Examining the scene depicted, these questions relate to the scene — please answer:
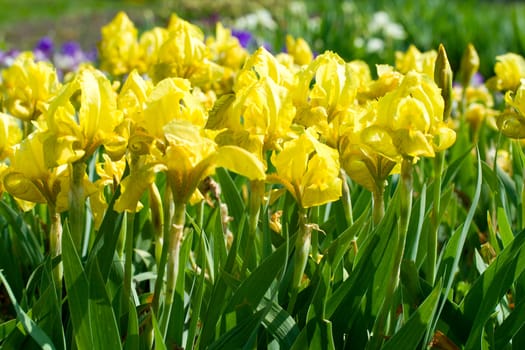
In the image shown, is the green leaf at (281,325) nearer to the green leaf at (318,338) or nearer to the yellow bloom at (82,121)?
the green leaf at (318,338)

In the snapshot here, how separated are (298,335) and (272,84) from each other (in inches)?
18.5

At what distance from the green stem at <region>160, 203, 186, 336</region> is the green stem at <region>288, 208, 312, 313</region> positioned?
0.76 ft

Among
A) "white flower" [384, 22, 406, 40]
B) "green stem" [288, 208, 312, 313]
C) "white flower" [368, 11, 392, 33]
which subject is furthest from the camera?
"white flower" [368, 11, 392, 33]

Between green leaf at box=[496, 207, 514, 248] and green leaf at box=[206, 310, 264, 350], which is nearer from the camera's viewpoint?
green leaf at box=[206, 310, 264, 350]

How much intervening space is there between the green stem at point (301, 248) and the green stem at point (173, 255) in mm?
232

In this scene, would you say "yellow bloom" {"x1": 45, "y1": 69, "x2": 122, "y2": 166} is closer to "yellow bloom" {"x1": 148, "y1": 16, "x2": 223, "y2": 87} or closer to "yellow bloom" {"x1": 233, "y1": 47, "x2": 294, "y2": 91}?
"yellow bloom" {"x1": 233, "y1": 47, "x2": 294, "y2": 91}

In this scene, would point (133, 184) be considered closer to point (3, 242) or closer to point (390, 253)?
point (390, 253)

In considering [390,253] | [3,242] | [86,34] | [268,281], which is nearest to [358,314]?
[390,253]

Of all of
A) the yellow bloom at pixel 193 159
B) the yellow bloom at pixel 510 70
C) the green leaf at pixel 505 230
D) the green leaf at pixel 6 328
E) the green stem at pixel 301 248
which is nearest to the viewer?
the yellow bloom at pixel 193 159

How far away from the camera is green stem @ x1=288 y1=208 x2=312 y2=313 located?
1486mm

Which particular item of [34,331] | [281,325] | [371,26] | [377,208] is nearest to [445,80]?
[377,208]

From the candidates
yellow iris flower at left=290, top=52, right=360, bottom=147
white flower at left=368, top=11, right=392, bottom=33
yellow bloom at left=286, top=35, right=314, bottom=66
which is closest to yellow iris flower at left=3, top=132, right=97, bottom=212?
yellow iris flower at left=290, top=52, right=360, bottom=147

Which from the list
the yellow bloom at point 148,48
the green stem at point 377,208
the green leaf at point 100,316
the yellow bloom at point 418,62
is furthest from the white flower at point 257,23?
the green leaf at point 100,316

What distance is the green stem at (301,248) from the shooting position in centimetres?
149
